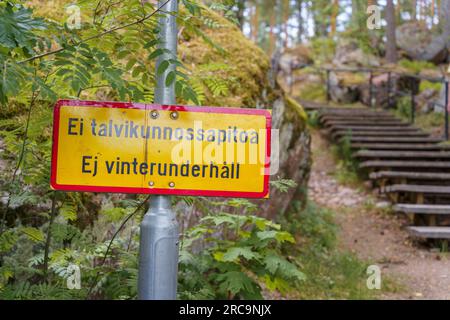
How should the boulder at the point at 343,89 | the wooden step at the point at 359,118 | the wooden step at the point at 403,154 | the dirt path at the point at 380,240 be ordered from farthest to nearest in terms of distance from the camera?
the boulder at the point at 343,89 < the wooden step at the point at 359,118 < the wooden step at the point at 403,154 < the dirt path at the point at 380,240

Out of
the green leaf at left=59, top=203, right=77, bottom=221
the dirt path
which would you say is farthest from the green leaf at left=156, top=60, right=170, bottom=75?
the dirt path

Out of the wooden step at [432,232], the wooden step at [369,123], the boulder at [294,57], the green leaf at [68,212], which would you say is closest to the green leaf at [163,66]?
the green leaf at [68,212]

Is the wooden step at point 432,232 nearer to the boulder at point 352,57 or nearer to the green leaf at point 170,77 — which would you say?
the green leaf at point 170,77

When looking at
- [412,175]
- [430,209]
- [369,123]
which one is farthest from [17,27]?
[369,123]

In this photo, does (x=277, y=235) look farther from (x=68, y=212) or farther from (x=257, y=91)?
(x=257, y=91)

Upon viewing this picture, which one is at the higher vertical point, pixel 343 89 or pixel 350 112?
pixel 343 89

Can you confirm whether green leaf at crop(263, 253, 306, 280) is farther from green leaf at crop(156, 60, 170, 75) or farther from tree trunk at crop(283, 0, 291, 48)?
tree trunk at crop(283, 0, 291, 48)

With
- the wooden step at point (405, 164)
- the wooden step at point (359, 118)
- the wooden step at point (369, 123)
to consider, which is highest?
the wooden step at point (359, 118)

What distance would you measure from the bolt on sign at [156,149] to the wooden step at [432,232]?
4890 millimetres

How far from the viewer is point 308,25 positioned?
94.9 feet

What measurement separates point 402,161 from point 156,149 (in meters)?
8.46

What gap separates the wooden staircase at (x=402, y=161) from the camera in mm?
6812

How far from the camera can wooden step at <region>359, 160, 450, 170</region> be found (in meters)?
8.56

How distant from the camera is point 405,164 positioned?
28.9 feet
